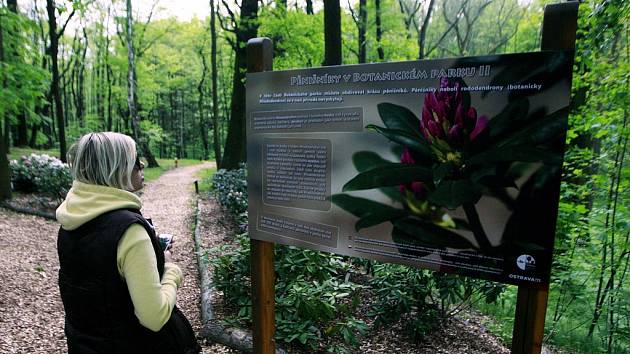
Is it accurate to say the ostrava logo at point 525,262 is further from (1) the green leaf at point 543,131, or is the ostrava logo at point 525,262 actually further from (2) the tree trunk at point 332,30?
(2) the tree trunk at point 332,30

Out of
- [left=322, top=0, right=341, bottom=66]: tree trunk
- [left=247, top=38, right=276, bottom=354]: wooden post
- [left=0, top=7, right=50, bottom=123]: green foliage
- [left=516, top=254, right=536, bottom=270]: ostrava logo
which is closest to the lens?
[left=516, top=254, right=536, bottom=270]: ostrava logo

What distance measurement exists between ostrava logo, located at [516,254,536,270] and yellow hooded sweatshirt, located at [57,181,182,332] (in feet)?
5.22

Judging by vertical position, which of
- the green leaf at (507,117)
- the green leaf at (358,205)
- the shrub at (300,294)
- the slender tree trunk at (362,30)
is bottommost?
the shrub at (300,294)

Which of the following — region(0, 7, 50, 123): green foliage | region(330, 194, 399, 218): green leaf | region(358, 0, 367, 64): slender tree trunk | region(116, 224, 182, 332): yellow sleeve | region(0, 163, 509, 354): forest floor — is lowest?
region(0, 163, 509, 354): forest floor

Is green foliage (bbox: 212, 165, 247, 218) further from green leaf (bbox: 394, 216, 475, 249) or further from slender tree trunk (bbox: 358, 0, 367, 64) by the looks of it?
slender tree trunk (bbox: 358, 0, 367, 64)

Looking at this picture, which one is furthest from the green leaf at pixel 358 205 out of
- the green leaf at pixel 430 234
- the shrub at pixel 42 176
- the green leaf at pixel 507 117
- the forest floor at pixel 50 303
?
the shrub at pixel 42 176

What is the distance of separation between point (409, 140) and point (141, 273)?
137 centimetres

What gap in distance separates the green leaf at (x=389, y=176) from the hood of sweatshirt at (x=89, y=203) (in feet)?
3.67

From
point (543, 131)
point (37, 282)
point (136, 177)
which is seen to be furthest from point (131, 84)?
point (543, 131)

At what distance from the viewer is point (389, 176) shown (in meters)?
1.93

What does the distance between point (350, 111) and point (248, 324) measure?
2577mm

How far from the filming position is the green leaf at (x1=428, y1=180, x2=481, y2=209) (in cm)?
173

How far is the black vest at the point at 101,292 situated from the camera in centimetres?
159

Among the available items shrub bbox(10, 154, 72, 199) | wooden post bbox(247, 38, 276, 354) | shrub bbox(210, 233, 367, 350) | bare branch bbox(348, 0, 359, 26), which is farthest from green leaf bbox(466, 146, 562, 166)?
bare branch bbox(348, 0, 359, 26)
